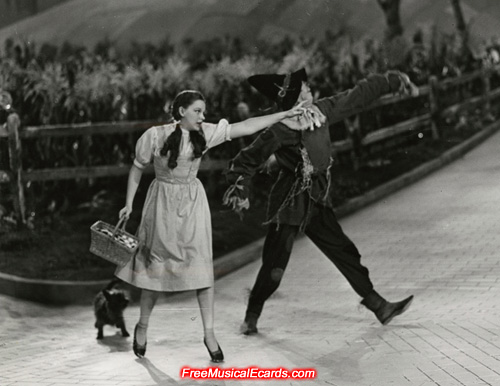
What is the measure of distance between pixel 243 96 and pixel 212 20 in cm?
48

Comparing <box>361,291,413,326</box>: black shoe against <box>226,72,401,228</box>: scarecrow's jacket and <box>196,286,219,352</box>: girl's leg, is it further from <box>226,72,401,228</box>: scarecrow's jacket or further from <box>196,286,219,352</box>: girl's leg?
<box>196,286,219,352</box>: girl's leg

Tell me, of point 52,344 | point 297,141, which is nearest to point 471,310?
point 297,141

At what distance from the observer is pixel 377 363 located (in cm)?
458

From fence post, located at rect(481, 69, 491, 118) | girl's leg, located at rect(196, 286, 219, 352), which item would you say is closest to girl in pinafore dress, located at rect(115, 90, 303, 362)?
girl's leg, located at rect(196, 286, 219, 352)

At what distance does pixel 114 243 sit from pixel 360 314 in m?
1.52

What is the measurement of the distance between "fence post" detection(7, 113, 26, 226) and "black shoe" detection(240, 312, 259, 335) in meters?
1.68

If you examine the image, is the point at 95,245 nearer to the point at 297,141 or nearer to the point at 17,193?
the point at 297,141

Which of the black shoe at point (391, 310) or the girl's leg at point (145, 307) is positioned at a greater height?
the girl's leg at point (145, 307)

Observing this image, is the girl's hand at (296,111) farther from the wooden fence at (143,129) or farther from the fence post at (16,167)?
the fence post at (16,167)

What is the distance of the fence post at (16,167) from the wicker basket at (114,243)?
154cm

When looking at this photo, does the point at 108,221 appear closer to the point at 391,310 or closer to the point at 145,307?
the point at 145,307

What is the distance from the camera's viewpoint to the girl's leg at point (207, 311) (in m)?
4.68

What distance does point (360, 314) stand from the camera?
5211 millimetres

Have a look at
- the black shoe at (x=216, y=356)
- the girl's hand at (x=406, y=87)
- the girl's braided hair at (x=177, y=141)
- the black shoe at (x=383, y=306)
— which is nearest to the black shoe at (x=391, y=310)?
the black shoe at (x=383, y=306)
